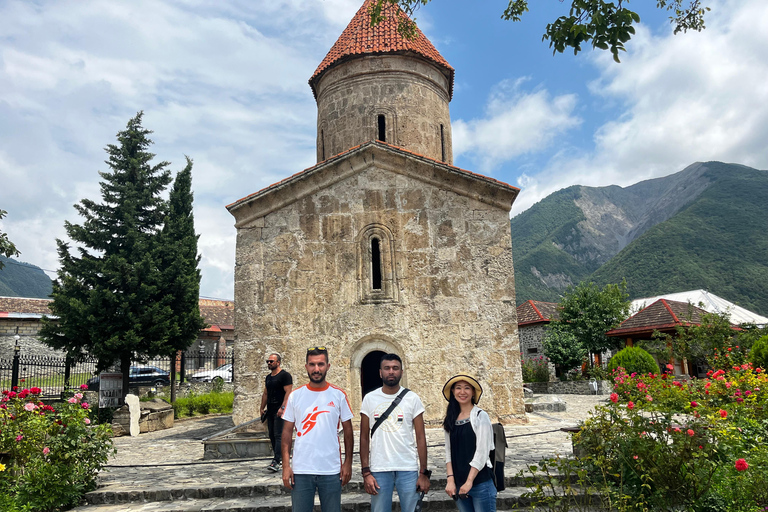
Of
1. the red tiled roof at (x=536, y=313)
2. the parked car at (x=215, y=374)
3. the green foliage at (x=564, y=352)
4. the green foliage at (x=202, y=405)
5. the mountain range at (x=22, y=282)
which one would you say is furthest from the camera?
the mountain range at (x=22, y=282)

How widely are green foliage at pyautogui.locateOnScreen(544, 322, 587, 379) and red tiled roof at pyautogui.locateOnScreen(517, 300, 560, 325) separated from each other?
14.7 ft

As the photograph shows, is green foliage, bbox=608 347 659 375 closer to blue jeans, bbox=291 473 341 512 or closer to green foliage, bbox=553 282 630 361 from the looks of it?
green foliage, bbox=553 282 630 361

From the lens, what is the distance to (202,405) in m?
14.8

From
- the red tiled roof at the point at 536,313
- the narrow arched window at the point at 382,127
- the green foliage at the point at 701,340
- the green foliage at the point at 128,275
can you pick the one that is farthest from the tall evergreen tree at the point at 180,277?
the red tiled roof at the point at 536,313

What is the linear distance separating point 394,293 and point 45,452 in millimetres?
5841

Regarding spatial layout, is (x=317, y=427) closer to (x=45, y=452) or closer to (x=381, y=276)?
(x=45, y=452)

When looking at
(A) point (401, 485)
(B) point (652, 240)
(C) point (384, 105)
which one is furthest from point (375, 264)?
(B) point (652, 240)

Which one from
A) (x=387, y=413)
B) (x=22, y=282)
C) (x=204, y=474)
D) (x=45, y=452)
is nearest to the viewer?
(x=387, y=413)

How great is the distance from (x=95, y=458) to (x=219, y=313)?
2658 cm

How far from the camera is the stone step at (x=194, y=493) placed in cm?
567

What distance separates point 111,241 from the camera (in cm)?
1498

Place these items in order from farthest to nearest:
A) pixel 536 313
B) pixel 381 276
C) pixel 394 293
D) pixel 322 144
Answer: pixel 536 313 < pixel 322 144 < pixel 381 276 < pixel 394 293

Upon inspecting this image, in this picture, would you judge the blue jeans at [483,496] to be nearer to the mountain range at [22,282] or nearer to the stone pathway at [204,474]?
the stone pathway at [204,474]

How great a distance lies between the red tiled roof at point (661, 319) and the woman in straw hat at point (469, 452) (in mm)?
18006
